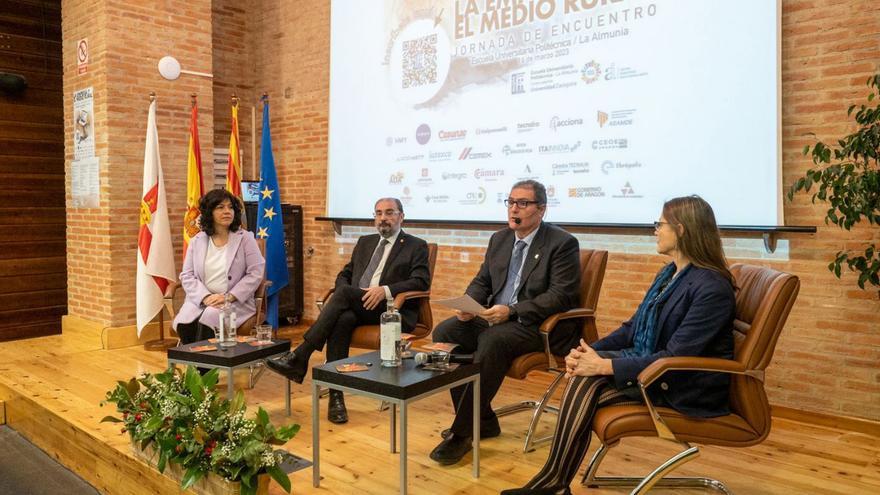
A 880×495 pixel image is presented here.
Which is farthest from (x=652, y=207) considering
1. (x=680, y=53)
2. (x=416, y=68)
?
(x=416, y=68)

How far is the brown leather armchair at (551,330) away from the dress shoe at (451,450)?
Answer: 12.4 inches

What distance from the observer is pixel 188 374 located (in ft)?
9.24

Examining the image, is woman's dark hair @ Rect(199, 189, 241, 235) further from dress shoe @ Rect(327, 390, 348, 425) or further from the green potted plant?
the green potted plant

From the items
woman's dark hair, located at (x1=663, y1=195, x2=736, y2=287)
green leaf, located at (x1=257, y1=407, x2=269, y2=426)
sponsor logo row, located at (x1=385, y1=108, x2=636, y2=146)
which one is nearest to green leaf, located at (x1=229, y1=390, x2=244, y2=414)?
green leaf, located at (x1=257, y1=407, x2=269, y2=426)

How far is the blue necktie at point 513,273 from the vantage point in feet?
11.4

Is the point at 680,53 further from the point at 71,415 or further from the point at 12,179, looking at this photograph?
the point at 12,179

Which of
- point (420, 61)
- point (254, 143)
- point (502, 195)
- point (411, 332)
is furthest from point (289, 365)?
point (254, 143)

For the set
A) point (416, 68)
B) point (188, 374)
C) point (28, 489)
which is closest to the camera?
point (188, 374)

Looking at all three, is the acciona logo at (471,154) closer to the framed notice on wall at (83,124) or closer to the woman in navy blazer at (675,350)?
the woman in navy blazer at (675,350)

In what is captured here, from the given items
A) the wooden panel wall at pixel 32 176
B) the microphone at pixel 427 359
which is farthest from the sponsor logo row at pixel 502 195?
the wooden panel wall at pixel 32 176

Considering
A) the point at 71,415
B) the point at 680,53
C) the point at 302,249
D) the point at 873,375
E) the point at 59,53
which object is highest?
the point at 59,53

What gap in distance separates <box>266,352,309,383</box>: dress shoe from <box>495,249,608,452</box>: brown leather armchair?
3.43ft

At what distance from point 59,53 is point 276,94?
1891 mm

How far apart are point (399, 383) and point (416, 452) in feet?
2.57
